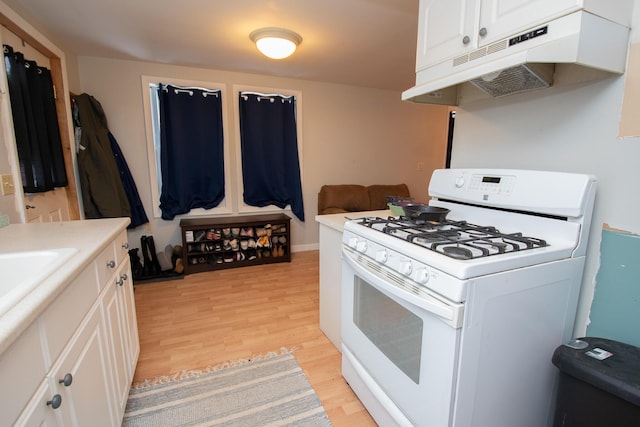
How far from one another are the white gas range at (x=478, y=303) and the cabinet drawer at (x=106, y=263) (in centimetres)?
110

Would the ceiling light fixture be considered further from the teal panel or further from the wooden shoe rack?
the teal panel

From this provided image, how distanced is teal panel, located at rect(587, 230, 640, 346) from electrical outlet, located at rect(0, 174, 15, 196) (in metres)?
3.06

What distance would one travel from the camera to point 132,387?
5.53 ft

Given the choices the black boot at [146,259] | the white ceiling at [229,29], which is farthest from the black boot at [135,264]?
the white ceiling at [229,29]

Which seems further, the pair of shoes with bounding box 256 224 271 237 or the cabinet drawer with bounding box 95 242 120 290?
the pair of shoes with bounding box 256 224 271 237

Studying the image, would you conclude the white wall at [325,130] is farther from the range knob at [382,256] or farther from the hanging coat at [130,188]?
the range knob at [382,256]

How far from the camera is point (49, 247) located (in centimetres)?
120

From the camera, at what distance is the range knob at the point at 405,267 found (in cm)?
106

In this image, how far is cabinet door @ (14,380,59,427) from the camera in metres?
0.66

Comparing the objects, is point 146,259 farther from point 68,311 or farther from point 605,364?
point 605,364

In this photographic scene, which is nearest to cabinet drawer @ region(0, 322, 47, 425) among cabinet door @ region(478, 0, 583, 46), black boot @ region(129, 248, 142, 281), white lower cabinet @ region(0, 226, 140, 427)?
white lower cabinet @ region(0, 226, 140, 427)

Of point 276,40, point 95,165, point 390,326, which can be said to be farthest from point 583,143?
point 95,165

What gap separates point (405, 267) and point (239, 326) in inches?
67.9

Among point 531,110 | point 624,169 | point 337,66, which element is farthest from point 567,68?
point 337,66
